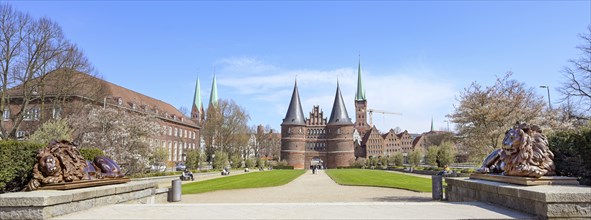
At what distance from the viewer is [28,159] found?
8883 millimetres

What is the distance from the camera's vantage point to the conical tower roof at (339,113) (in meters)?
85.9

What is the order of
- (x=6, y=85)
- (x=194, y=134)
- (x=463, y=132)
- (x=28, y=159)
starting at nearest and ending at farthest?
(x=28, y=159), (x=463, y=132), (x=6, y=85), (x=194, y=134)

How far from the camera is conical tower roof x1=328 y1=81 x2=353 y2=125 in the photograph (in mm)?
85875

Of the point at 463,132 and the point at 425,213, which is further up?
the point at 463,132

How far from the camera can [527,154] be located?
8.32m

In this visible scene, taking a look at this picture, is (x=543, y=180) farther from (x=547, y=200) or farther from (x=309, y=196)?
(x=309, y=196)

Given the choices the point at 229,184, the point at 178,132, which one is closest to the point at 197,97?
the point at 178,132

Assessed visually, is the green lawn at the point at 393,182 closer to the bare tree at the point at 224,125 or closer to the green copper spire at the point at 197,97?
the bare tree at the point at 224,125

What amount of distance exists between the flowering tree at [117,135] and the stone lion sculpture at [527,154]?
25.9 meters

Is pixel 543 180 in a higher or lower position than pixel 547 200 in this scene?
higher

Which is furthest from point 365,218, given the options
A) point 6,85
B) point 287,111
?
point 287,111

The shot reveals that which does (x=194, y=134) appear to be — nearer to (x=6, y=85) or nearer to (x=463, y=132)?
(x=6, y=85)

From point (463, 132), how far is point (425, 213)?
14.7m

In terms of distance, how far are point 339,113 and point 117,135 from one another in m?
62.1
